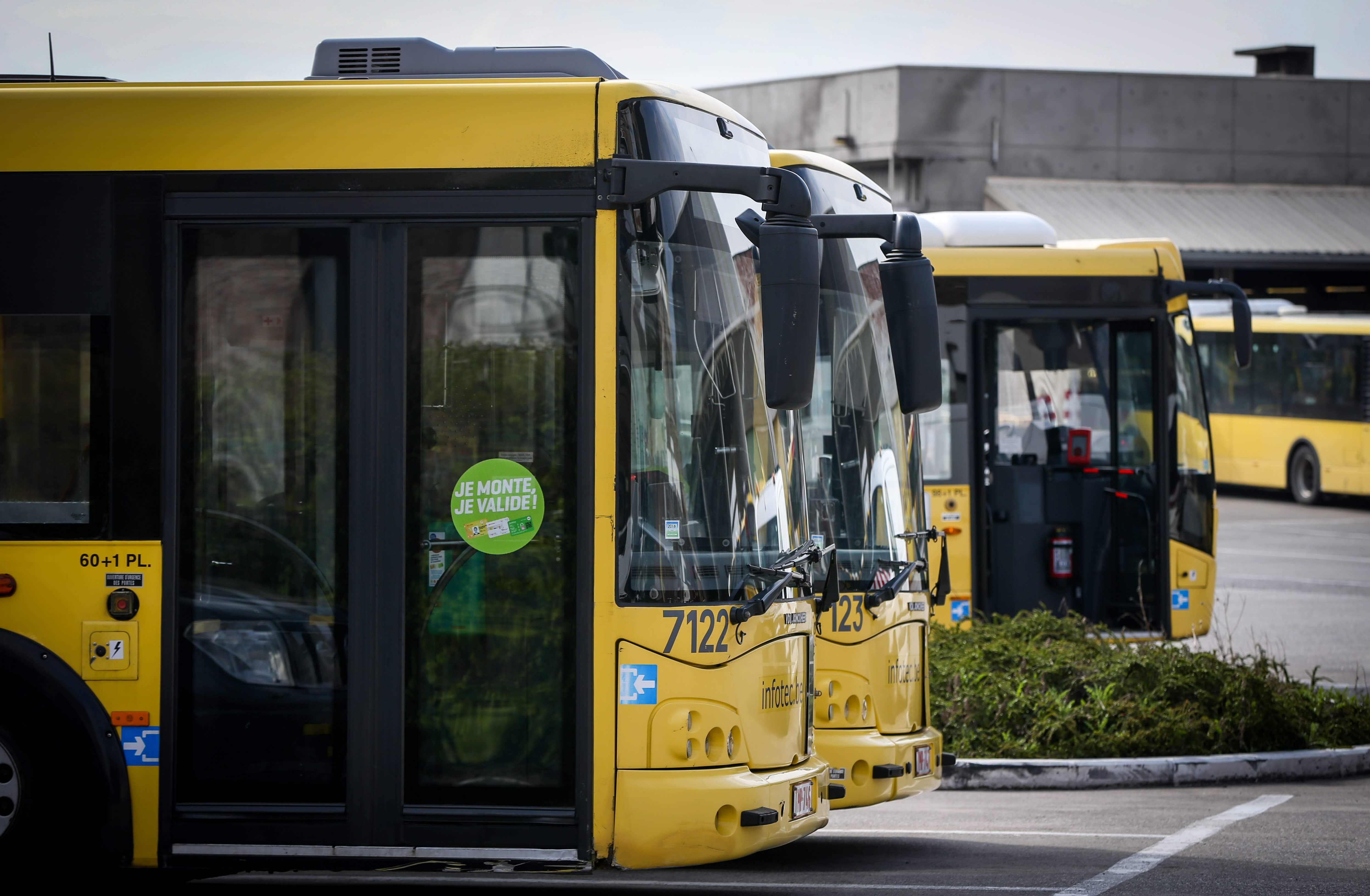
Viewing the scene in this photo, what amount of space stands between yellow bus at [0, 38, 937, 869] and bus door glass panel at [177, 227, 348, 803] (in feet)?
0.04

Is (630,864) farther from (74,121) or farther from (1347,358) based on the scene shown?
(1347,358)

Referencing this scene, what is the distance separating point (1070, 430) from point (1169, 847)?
5.63 m

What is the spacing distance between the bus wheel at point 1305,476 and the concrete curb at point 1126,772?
70.7 feet

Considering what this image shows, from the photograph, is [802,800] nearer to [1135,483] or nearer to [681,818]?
[681,818]

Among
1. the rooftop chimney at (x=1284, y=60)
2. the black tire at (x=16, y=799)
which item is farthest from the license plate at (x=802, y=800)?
the rooftop chimney at (x=1284, y=60)

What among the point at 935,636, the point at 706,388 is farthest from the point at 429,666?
the point at 935,636

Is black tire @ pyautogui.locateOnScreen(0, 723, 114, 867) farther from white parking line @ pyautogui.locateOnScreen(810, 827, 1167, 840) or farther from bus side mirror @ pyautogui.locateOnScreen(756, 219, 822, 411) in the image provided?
white parking line @ pyautogui.locateOnScreen(810, 827, 1167, 840)

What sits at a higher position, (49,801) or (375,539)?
(375,539)

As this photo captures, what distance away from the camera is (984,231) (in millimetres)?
12953

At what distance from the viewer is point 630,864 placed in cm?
584

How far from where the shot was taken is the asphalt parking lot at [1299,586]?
14.5m

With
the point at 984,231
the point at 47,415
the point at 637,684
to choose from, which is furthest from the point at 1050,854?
the point at 984,231

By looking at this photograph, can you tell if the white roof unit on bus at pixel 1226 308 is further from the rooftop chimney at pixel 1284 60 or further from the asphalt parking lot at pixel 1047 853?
the asphalt parking lot at pixel 1047 853

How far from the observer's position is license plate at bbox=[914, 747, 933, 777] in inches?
312
